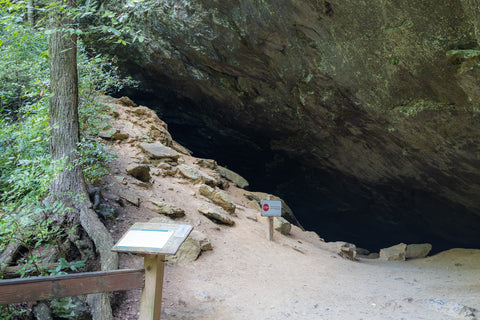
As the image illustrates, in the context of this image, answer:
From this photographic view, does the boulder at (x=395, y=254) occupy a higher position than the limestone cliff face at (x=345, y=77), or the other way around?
the limestone cliff face at (x=345, y=77)

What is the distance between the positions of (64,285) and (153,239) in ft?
2.43

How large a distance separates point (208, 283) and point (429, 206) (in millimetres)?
10537

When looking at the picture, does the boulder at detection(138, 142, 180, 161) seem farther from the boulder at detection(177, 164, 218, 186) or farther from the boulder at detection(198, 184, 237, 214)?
the boulder at detection(198, 184, 237, 214)

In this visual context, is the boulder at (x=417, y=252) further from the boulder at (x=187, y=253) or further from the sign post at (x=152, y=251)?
the sign post at (x=152, y=251)

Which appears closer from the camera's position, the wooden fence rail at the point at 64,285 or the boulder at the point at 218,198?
the wooden fence rail at the point at 64,285

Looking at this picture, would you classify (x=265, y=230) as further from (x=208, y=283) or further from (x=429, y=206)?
(x=429, y=206)

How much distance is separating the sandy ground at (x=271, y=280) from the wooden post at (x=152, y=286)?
0.97m

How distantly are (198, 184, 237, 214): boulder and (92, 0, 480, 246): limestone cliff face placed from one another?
374cm

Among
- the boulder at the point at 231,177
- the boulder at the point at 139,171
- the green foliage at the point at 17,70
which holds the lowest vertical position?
the boulder at the point at 139,171

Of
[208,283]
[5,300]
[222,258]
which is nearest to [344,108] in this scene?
[222,258]

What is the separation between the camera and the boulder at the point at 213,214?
7.37m

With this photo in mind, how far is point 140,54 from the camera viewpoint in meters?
12.6

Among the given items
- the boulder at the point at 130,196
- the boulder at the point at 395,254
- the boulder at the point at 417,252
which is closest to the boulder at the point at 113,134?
the boulder at the point at 130,196

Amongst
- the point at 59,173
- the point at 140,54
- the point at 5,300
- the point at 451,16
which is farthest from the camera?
the point at 140,54
